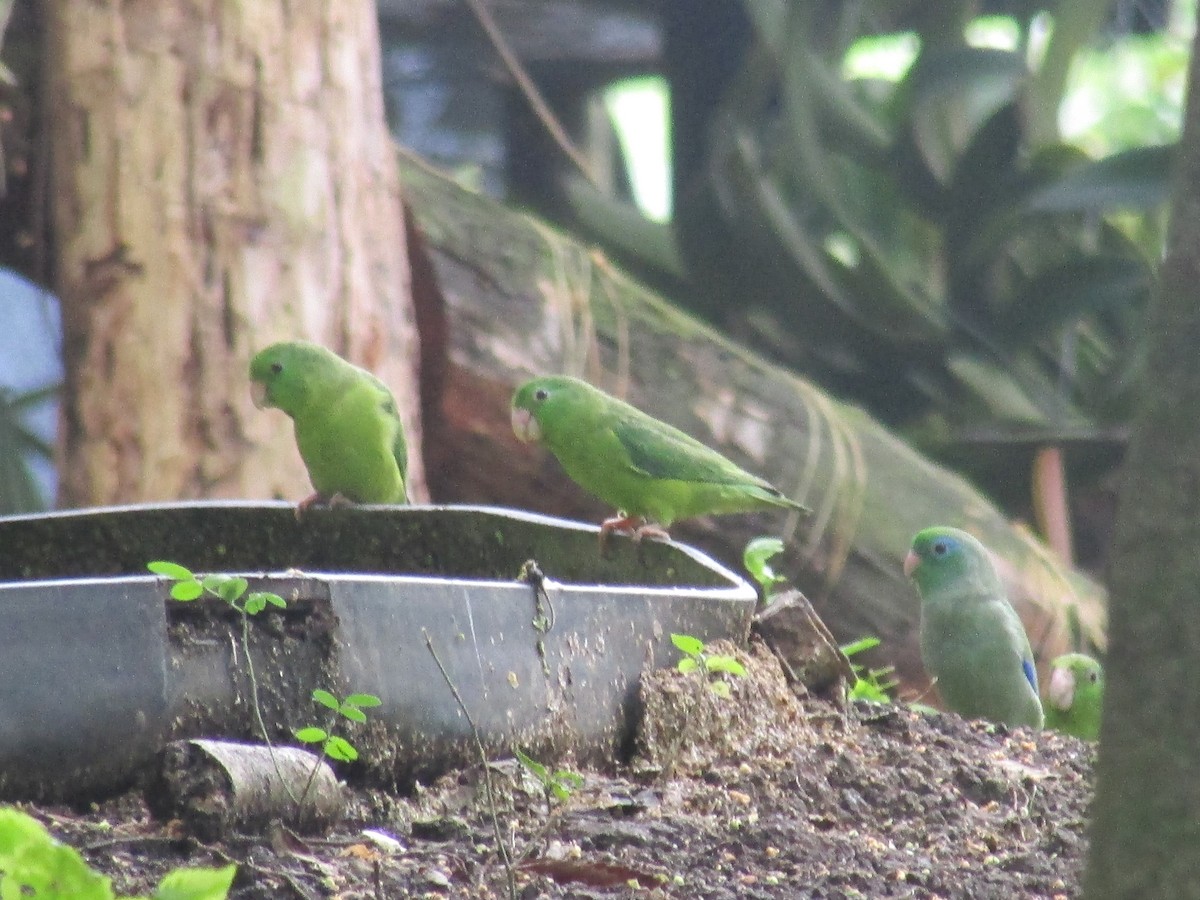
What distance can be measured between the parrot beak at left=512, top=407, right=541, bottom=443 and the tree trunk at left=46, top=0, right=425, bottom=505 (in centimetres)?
92

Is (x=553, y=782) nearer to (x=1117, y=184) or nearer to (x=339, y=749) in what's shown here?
(x=339, y=749)

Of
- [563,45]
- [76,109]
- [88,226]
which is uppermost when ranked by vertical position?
[563,45]

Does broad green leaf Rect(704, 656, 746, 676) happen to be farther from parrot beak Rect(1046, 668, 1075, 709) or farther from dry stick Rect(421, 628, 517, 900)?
parrot beak Rect(1046, 668, 1075, 709)

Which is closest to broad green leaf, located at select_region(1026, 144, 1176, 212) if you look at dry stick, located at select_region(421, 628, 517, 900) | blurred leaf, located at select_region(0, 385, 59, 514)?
blurred leaf, located at select_region(0, 385, 59, 514)

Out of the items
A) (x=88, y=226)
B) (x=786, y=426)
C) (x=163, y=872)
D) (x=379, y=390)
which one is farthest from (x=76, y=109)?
(x=163, y=872)

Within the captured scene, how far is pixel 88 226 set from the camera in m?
4.55

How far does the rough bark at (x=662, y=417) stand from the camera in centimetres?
514

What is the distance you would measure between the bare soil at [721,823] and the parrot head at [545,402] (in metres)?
1.12

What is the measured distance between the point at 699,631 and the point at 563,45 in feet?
19.3

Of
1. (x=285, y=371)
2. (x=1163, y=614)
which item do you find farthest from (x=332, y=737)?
(x=285, y=371)

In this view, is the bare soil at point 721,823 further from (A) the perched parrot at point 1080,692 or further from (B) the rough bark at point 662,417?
(B) the rough bark at point 662,417

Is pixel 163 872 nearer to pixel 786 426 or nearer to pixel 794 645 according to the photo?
pixel 794 645

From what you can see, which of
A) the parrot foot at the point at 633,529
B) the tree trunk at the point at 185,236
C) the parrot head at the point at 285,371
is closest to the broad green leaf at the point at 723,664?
A: the parrot foot at the point at 633,529

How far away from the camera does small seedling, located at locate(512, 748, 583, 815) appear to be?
81.1 inches
